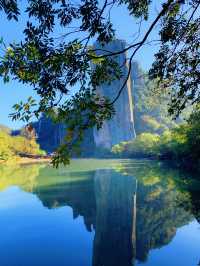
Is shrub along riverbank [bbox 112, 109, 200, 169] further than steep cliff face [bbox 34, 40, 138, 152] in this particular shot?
No

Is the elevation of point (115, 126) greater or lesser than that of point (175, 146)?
greater

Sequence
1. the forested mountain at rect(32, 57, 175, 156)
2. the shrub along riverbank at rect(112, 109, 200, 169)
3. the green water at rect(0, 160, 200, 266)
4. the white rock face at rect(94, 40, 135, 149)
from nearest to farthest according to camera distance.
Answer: the green water at rect(0, 160, 200, 266)
the shrub along riverbank at rect(112, 109, 200, 169)
the white rock face at rect(94, 40, 135, 149)
the forested mountain at rect(32, 57, 175, 156)

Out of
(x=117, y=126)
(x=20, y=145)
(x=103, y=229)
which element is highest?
(x=117, y=126)

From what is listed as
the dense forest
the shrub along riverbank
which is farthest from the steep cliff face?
the dense forest

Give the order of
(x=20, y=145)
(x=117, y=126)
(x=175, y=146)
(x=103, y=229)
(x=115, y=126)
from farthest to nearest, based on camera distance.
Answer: (x=115, y=126) < (x=117, y=126) < (x=20, y=145) < (x=175, y=146) < (x=103, y=229)

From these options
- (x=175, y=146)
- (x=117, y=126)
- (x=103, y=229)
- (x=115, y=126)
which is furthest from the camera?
(x=115, y=126)

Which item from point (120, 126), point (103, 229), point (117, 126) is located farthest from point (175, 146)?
point (120, 126)

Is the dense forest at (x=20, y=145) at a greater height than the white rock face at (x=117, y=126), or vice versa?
the white rock face at (x=117, y=126)

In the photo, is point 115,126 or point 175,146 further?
point 115,126

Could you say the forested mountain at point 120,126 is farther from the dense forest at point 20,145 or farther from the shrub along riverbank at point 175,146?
the shrub along riverbank at point 175,146

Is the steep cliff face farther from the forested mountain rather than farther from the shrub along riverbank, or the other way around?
the shrub along riverbank

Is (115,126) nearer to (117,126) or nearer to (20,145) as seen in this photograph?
(117,126)

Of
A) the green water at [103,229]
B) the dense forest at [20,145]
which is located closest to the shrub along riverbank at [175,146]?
the green water at [103,229]

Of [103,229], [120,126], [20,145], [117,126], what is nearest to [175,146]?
[103,229]
